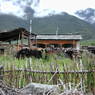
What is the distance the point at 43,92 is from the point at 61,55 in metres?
10.7

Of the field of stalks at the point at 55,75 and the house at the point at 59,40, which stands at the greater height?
the house at the point at 59,40

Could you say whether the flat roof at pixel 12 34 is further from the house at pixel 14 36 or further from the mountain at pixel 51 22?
the mountain at pixel 51 22

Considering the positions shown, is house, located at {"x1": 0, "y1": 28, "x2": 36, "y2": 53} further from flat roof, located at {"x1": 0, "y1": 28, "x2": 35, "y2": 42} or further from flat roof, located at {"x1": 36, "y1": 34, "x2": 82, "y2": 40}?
flat roof, located at {"x1": 36, "y1": 34, "x2": 82, "y2": 40}

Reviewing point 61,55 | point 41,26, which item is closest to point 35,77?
point 61,55

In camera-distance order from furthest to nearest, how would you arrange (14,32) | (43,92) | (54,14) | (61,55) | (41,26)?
(54,14) < (41,26) < (14,32) < (61,55) < (43,92)

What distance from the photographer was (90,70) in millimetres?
5902

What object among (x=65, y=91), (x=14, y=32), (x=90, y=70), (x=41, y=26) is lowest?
(x=65, y=91)

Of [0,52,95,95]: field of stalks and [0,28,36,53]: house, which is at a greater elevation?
[0,28,36,53]: house

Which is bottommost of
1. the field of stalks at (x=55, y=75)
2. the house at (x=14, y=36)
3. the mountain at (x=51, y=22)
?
the field of stalks at (x=55, y=75)

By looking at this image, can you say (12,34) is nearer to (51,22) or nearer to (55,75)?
(55,75)

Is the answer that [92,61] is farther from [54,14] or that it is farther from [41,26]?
[54,14]

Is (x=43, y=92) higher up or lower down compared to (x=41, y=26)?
lower down

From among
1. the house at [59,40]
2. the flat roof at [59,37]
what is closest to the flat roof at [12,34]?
the house at [59,40]

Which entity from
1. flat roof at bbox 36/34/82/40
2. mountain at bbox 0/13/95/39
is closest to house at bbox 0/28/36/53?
flat roof at bbox 36/34/82/40
